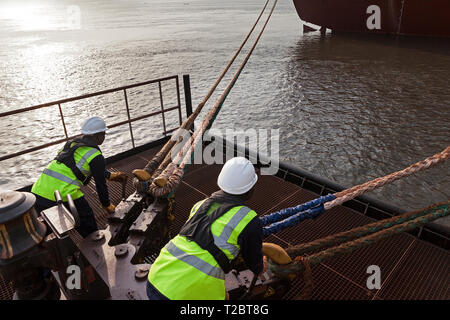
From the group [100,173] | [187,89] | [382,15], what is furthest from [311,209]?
[382,15]

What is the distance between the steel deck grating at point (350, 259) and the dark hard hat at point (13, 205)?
659 millimetres

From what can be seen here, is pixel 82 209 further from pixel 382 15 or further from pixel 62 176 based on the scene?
pixel 382 15

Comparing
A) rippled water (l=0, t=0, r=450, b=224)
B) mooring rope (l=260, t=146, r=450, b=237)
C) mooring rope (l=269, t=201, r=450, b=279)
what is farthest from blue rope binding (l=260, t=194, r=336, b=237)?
rippled water (l=0, t=0, r=450, b=224)

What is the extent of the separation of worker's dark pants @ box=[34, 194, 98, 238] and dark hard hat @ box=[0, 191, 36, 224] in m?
1.65

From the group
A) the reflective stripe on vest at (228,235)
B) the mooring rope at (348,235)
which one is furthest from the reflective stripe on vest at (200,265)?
the mooring rope at (348,235)

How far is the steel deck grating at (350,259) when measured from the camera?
3.56m

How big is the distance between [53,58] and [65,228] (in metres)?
29.1

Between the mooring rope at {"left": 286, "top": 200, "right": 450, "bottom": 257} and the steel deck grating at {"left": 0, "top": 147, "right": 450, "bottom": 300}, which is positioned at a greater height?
the mooring rope at {"left": 286, "top": 200, "right": 450, "bottom": 257}

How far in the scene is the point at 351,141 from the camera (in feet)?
35.8

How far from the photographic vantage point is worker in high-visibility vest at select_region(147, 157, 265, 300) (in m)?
2.26

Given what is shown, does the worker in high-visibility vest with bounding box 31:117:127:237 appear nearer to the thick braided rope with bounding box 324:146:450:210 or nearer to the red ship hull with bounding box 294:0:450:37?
the thick braided rope with bounding box 324:146:450:210

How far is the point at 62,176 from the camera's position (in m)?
3.61

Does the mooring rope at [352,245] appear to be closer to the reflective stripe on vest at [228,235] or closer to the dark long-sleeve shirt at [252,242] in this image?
the dark long-sleeve shirt at [252,242]
